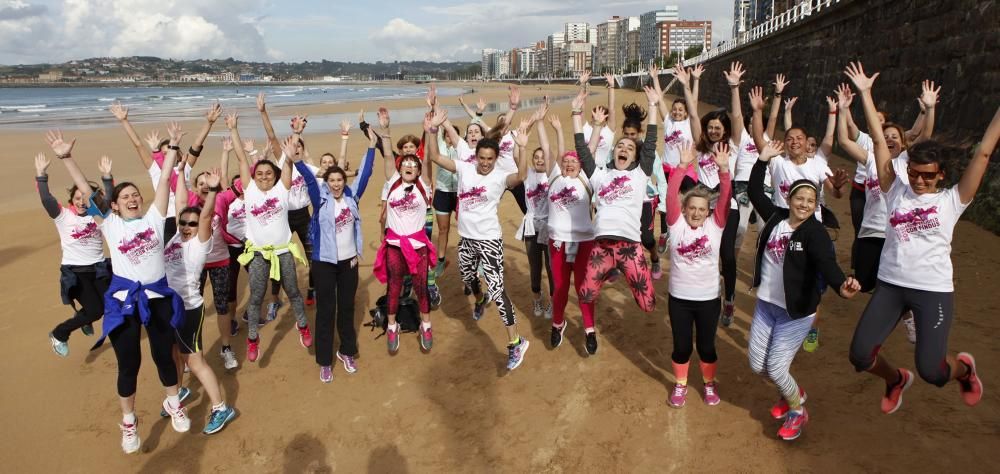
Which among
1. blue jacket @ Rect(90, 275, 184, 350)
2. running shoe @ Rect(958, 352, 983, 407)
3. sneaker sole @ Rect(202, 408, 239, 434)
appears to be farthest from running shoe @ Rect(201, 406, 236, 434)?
running shoe @ Rect(958, 352, 983, 407)

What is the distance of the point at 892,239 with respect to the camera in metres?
3.75

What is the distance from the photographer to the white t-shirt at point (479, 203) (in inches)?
207

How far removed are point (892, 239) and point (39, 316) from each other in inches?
334

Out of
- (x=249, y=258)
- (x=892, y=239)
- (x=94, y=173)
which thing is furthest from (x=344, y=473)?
(x=94, y=173)

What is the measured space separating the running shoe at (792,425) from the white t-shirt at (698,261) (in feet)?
3.11

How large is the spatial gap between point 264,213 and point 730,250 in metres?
4.37

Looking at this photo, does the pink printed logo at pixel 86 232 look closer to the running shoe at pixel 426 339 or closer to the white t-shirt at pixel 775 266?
the running shoe at pixel 426 339

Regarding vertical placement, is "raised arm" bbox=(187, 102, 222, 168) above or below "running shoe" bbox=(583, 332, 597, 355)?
above

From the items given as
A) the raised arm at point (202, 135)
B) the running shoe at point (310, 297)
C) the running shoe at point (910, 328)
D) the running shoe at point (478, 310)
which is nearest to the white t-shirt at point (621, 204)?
the running shoe at point (478, 310)

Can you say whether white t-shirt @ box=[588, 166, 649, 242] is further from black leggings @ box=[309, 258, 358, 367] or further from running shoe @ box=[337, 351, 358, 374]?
running shoe @ box=[337, 351, 358, 374]

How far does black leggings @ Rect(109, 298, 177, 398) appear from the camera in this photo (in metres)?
3.99

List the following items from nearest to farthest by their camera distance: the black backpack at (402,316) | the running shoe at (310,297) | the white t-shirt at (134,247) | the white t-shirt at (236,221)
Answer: the white t-shirt at (134,247) → the white t-shirt at (236,221) → the black backpack at (402,316) → the running shoe at (310,297)

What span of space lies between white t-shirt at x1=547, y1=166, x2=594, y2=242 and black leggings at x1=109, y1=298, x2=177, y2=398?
3.17 m

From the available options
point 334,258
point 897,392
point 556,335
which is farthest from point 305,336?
point 897,392
